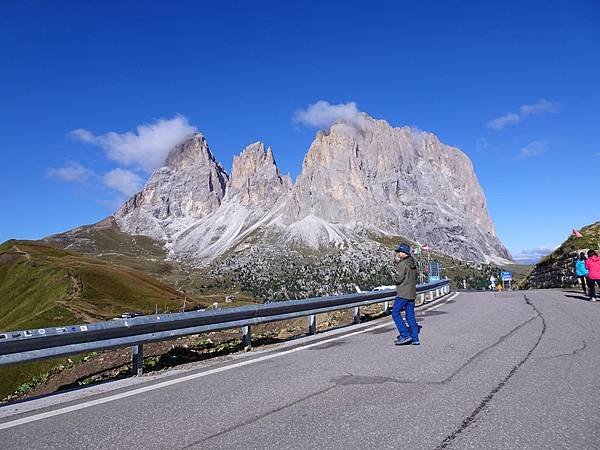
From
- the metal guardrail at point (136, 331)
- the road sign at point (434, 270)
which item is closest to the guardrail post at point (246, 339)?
the metal guardrail at point (136, 331)

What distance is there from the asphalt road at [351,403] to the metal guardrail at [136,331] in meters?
0.68

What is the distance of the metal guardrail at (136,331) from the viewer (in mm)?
6980

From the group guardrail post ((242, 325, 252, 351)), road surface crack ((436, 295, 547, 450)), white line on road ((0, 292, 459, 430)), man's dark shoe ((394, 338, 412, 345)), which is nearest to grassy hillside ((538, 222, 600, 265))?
man's dark shoe ((394, 338, 412, 345))

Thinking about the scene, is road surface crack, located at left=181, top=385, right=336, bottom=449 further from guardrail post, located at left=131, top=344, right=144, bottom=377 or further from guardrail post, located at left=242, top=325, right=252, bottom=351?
guardrail post, located at left=242, top=325, right=252, bottom=351

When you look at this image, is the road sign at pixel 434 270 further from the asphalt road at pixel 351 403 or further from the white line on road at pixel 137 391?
the white line on road at pixel 137 391

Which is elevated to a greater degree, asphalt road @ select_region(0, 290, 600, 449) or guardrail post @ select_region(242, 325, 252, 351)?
guardrail post @ select_region(242, 325, 252, 351)

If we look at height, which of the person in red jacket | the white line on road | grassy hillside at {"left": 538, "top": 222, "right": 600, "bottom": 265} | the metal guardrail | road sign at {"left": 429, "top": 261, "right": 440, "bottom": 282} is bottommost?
the white line on road

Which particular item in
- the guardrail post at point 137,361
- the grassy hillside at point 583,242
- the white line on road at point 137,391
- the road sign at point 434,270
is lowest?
the white line on road at point 137,391

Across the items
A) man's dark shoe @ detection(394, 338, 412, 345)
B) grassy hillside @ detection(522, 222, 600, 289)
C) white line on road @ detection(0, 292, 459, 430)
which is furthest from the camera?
grassy hillside @ detection(522, 222, 600, 289)

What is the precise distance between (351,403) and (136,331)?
428 cm

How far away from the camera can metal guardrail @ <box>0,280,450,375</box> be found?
22.9 feet

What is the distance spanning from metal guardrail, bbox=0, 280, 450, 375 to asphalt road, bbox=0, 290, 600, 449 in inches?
26.8

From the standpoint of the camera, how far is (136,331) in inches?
338

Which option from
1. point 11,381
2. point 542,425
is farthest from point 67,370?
point 11,381
